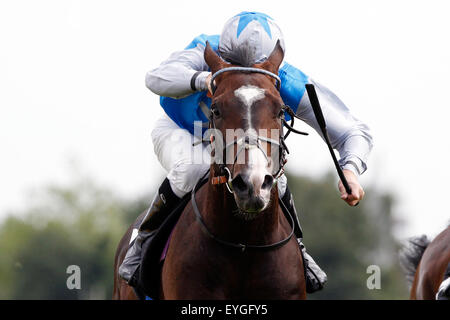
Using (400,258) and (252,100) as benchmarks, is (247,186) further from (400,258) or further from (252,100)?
(400,258)

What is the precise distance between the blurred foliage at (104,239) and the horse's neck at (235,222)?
63.2 ft

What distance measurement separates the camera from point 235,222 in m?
4.76

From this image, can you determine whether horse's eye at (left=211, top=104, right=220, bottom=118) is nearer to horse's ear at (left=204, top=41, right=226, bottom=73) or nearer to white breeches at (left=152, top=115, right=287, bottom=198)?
horse's ear at (left=204, top=41, right=226, bottom=73)

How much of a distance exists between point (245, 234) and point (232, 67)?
1.03 m

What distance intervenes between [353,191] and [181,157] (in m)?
1.27

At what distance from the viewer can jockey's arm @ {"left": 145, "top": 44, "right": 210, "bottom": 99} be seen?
5.23 metres

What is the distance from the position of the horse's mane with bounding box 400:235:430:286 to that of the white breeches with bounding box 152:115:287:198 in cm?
430

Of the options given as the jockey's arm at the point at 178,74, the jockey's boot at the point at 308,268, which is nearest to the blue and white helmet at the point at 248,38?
the jockey's arm at the point at 178,74

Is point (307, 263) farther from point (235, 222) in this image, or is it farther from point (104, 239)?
point (104, 239)

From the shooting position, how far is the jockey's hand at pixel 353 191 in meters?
4.92

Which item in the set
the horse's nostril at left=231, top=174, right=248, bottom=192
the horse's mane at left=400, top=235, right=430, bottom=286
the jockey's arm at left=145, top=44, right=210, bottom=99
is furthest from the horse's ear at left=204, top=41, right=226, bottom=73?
the horse's mane at left=400, top=235, right=430, bottom=286

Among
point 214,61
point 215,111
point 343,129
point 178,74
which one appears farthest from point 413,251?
point 215,111
